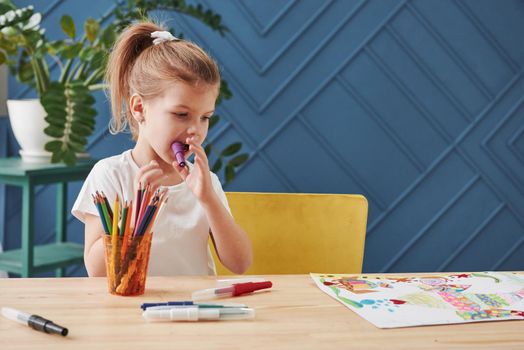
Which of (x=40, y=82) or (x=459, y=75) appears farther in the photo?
(x=459, y=75)

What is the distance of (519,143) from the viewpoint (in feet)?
10.4

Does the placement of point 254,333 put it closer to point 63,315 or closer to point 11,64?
point 63,315

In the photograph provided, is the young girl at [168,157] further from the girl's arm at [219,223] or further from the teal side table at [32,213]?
the teal side table at [32,213]

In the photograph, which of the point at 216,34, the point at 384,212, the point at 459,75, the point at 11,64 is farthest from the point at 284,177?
the point at 11,64

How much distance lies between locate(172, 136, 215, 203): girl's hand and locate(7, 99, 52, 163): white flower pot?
117 centimetres

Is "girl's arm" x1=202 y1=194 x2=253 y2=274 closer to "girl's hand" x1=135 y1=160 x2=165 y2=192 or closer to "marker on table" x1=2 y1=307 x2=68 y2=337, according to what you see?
"girl's hand" x1=135 y1=160 x2=165 y2=192

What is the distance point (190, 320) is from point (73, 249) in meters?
1.72

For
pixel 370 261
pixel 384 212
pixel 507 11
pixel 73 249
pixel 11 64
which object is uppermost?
pixel 507 11

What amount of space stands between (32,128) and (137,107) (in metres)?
0.98

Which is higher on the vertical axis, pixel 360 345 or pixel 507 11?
pixel 507 11

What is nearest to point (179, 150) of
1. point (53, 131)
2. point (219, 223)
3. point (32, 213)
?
point (219, 223)

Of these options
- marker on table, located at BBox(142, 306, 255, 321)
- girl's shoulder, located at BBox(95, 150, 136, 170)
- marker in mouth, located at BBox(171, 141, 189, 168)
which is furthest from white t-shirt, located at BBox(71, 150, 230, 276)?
marker on table, located at BBox(142, 306, 255, 321)

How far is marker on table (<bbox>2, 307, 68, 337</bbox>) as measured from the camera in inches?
32.9

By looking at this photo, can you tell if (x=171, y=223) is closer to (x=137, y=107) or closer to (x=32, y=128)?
(x=137, y=107)
